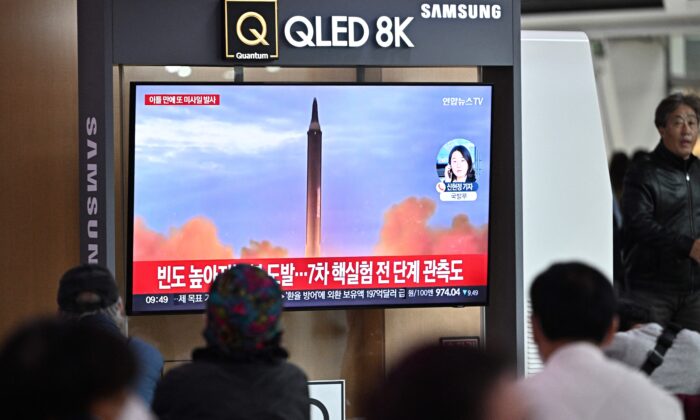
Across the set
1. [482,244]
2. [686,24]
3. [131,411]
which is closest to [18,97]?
[482,244]

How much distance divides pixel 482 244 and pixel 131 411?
3.29 meters

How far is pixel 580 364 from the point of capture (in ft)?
8.54

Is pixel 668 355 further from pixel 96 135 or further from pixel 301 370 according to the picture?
pixel 96 135

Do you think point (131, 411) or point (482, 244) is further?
point (482, 244)

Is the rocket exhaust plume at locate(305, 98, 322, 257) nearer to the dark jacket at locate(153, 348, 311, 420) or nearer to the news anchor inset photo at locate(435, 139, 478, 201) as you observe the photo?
the news anchor inset photo at locate(435, 139, 478, 201)

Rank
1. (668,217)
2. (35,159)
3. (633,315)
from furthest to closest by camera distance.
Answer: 1. (668,217)
2. (35,159)
3. (633,315)

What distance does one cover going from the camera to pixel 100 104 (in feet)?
16.6

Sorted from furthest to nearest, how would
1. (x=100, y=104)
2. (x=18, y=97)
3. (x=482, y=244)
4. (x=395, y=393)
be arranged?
1. (x=18, y=97)
2. (x=482, y=244)
3. (x=100, y=104)
4. (x=395, y=393)

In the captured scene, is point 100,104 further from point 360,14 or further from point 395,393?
point 395,393

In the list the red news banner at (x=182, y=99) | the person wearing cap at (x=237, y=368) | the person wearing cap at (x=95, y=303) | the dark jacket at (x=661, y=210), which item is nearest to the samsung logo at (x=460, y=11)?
the red news banner at (x=182, y=99)

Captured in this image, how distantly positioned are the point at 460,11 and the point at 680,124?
1460 millimetres

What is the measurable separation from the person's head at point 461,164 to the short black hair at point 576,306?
8.58ft

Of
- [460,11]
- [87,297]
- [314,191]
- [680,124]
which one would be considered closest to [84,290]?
[87,297]

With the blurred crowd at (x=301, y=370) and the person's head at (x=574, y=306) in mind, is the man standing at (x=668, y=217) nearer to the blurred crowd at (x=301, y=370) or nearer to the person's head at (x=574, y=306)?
the blurred crowd at (x=301, y=370)
